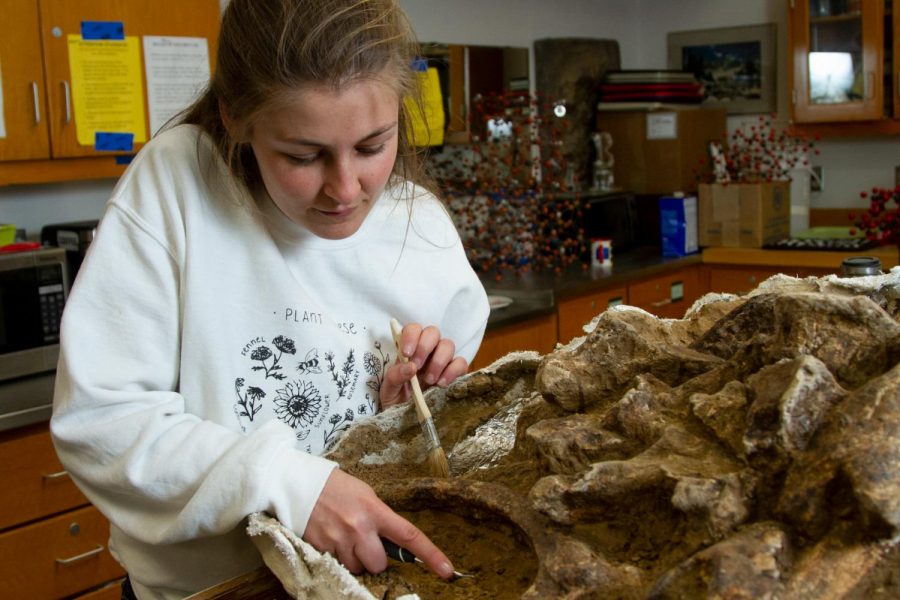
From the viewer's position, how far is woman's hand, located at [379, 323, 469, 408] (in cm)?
115

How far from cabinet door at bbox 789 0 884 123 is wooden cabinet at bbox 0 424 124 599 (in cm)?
277

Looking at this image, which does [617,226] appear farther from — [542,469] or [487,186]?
[542,469]

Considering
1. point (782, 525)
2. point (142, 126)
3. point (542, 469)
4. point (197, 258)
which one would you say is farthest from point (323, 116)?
point (142, 126)

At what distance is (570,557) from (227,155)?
58cm

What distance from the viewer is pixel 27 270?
209 cm

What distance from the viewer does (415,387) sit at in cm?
108

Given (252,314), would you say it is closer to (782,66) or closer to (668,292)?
(668,292)

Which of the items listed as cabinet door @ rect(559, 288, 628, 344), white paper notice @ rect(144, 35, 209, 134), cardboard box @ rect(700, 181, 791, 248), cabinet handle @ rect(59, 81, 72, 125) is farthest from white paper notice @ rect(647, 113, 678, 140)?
cabinet handle @ rect(59, 81, 72, 125)

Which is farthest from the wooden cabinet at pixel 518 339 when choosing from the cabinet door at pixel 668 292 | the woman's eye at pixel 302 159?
the woman's eye at pixel 302 159

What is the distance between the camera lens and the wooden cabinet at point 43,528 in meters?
2.00

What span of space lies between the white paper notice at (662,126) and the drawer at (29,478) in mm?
2554

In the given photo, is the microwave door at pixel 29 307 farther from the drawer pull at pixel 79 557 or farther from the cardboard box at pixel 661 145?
the cardboard box at pixel 661 145

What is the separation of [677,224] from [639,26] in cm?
125

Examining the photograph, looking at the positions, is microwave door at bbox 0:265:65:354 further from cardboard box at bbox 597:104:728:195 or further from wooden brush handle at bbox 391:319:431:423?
cardboard box at bbox 597:104:728:195
